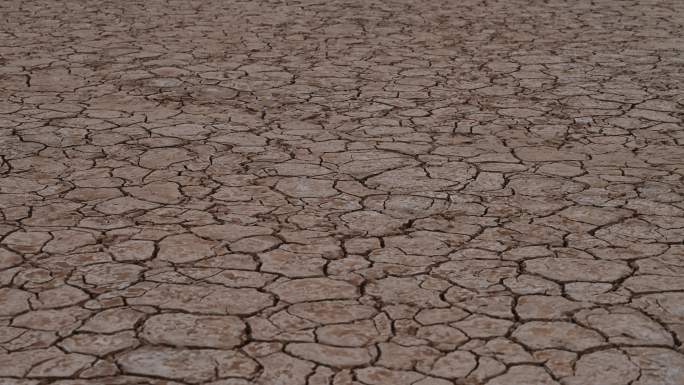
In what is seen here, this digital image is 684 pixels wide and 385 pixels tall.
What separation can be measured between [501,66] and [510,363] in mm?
4085

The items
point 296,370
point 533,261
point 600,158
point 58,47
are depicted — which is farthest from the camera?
point 58,47

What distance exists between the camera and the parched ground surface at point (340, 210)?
2.96 m

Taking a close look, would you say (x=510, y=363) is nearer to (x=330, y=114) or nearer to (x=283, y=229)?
(x=283, y=229)

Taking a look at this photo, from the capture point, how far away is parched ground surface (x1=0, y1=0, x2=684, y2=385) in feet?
9.70

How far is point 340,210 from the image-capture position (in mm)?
4129

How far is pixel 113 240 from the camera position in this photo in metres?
3.77

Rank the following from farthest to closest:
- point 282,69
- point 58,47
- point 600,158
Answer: point 58,47, point 282,69, point 600,158

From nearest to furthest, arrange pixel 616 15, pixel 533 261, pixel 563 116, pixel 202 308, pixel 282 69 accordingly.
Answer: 1. pixel 202 308
2. pixel 533 261
3. pixel 563 116
4. pixel 282 69
5. pixel 616 15

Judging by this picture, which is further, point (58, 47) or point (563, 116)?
point (58, 47)

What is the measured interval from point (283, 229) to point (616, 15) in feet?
18.6

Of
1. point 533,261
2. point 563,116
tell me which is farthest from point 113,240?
point 563,116

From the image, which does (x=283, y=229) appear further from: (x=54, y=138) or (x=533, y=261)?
(x=54, y=138)

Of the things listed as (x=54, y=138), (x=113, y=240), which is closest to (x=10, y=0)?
(x=54, y=138)

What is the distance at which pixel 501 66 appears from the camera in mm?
6707
